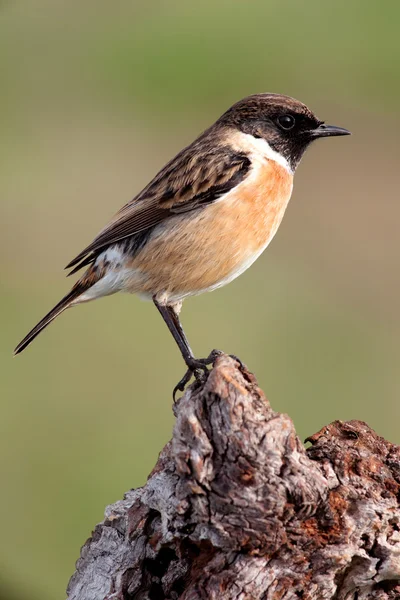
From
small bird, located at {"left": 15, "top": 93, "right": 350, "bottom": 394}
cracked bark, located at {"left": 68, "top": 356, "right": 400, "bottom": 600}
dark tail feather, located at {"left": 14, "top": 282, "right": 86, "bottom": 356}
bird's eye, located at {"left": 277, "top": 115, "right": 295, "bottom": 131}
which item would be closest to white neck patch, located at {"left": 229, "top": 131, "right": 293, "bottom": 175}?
small bird, located at {"left": 15, "top": 93, "right": 350, "bottom": 394}

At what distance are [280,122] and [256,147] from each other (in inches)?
9.6

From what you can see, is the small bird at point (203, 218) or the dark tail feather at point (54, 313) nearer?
the small bird at point (203, 218)

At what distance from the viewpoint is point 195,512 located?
4348mm

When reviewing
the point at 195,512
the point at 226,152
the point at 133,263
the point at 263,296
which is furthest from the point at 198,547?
the point at 263,296

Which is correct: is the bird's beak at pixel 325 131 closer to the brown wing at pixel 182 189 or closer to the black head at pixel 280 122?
the black head at pixel 280 122

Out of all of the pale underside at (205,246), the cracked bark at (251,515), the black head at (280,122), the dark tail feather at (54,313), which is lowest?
the cracked bark at (251,515)

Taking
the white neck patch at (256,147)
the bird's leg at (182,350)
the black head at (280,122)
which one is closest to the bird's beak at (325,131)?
the black head at (280,122)

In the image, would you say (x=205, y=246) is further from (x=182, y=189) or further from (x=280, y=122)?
(x=280, y=122)

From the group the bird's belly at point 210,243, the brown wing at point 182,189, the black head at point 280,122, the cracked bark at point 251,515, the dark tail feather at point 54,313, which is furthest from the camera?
Result: the black head at point 280,122

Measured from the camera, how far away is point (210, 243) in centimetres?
622

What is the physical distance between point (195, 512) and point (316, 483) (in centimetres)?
53

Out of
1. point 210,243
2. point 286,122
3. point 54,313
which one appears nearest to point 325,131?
point 286,122

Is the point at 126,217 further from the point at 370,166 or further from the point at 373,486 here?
the point at 370,166

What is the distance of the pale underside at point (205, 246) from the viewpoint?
6242mm
